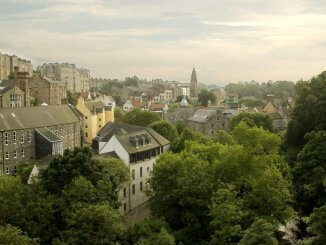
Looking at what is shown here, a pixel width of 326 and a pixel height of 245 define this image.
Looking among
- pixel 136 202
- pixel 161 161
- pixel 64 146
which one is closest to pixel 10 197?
pixel 161 161

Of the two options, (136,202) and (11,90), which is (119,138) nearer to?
(136,202)

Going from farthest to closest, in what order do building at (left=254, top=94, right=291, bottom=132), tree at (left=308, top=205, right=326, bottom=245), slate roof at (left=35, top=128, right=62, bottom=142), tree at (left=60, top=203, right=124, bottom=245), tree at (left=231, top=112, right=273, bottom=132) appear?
1. building at (left=254, top=94, right=291, bottom=132)
2. tree at (left=231, top=112, right=273, bottom=132)
3. slate roof at (left=35, top=128, right=62, bottom=142)
4. tree at (left=60, top=203, right=124, bottom=245)
5. tree at (left=308, top=205, right=326, bottom=245)

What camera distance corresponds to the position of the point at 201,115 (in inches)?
3802

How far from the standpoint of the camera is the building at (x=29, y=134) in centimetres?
5062

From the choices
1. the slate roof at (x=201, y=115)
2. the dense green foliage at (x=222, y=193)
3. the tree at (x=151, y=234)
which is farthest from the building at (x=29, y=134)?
the slate roof at (x=201, y=115)

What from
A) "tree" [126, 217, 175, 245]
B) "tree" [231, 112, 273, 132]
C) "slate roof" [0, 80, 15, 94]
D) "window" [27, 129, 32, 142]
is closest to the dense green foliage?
"tree" [126, 217, 175, 245]

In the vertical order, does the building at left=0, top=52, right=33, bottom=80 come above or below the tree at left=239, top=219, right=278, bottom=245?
above

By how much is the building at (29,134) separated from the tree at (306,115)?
28174 mm

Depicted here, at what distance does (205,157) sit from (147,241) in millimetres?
13120

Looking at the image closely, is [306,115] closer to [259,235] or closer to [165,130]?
[165,130]

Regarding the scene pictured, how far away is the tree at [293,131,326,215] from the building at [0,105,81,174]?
28252 millimetres

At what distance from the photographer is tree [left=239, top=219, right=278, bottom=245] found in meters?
28.5

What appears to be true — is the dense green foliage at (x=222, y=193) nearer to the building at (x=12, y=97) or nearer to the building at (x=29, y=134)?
the building at (x=29, y=134)

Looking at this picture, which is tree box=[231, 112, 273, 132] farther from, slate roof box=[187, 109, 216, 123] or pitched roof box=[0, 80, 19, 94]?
pitched roof box=[0, 80, 19, 94]
